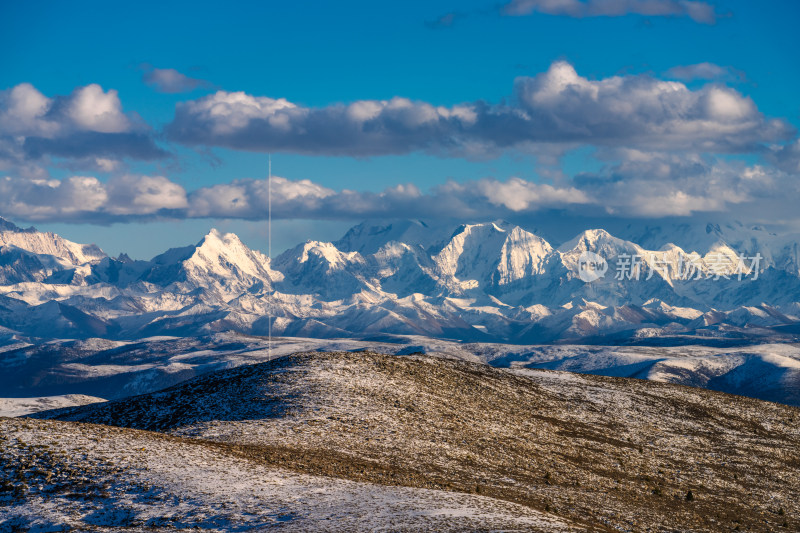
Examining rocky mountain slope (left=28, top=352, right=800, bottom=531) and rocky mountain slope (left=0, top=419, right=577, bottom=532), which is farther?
rocky mountain slope (left=28, top=352, right=800, bottom=531)

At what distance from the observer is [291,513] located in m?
40.4

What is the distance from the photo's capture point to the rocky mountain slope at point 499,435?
54156mm

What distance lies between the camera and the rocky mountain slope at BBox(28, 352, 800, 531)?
54.2 m

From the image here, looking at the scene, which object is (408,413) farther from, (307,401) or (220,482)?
(220,482)

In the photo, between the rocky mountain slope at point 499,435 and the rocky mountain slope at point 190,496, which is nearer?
the rocky mountain slope at point 190,496

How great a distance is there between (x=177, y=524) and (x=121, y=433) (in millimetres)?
18120

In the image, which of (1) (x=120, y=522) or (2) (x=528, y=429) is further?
(2) (x=528, y=429)

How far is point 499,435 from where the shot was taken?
231 feet

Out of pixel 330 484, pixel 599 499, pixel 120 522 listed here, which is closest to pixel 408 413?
pixel 599 499

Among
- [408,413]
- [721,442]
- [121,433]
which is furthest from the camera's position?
[721,442]

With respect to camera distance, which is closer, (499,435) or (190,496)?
(190,496)

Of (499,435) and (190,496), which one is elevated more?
(190,496)

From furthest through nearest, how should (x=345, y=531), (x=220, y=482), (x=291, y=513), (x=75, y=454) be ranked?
(x=75, y=454) → (x=220, y=482) → (x=291, y=513) → (x=345, y=531)

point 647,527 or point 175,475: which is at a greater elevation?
point 175,475
